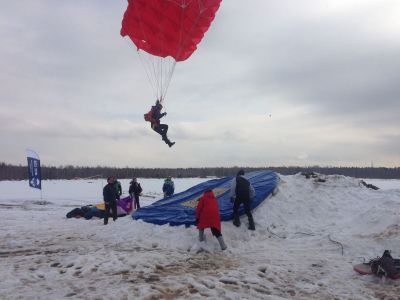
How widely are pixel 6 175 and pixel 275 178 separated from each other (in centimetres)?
9279

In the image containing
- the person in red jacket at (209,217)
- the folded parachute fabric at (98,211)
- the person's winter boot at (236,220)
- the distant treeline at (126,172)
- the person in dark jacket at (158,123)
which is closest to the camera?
the person in red jacket at (209,217)

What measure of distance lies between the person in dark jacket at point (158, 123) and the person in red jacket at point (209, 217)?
3.12 m

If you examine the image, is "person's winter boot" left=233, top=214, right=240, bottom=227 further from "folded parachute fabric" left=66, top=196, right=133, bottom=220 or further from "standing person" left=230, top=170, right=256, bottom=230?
"folded parachute fabric" left=66, top=196, right=133, bottom=220

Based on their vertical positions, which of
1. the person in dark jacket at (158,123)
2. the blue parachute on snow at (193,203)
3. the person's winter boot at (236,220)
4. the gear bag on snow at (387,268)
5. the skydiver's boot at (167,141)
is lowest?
the gear bag on snow at (387,268)

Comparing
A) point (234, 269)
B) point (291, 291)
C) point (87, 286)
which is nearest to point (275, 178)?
point (234, 269)

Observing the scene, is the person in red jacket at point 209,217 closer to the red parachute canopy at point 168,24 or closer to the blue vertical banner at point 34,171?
the red parachute canopy at point 168,24

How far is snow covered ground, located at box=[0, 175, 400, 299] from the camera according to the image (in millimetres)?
6211

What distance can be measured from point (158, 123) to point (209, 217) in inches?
155

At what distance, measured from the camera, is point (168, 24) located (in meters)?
10.9

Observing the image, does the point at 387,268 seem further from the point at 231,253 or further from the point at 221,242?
the point at 221,242

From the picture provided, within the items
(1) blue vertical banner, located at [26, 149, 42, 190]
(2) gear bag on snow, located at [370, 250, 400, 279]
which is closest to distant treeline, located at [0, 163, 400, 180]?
(1) blue vertical banner, located at [26, 149, 42, 190]

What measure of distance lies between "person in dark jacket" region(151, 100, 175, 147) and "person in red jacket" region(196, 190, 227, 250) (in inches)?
123

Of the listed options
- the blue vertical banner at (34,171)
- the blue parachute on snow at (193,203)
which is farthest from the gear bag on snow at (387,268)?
the blue vertical banner at (34,171)

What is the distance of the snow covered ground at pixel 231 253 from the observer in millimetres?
6211
